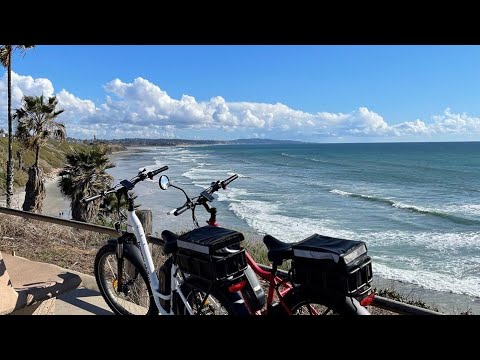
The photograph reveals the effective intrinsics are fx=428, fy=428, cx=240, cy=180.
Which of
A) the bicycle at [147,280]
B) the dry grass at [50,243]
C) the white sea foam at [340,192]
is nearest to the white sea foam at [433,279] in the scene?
the dry grass at [50,243]

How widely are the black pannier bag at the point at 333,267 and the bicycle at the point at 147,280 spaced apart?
0.35 m

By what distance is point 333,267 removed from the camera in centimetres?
172

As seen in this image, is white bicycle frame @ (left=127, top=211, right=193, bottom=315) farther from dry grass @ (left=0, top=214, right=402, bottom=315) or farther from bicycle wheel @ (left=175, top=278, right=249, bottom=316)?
dry grass @ (left=0, top=214, right=402, bottom=315)

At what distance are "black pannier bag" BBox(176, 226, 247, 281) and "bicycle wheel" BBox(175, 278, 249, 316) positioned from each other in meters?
0.07

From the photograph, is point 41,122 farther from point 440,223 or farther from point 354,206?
point 440,223

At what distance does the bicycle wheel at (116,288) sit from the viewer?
288 centimetres

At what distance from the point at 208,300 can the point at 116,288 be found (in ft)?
3.46

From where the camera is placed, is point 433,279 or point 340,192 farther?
point 340,192

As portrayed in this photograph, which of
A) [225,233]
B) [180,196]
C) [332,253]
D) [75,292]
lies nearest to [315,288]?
[332,253]

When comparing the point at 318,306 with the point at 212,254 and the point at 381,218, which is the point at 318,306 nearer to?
the point at 212,254

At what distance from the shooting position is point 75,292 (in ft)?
11.4

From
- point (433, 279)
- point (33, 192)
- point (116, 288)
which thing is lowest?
point (433, 279)

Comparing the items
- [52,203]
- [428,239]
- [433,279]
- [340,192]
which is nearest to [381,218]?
[428,239]

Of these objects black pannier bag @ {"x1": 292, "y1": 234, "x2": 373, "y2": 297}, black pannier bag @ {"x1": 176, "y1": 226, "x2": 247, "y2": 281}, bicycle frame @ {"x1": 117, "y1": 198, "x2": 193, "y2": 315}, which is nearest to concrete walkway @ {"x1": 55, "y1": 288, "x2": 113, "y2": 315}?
bicycle frame @ {"x1": 117, "y1": 198, "x2": 193, "y2": 315}
